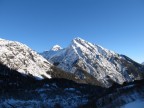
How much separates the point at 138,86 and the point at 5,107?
76.0 m

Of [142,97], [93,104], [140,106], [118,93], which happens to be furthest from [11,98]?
[140,106]

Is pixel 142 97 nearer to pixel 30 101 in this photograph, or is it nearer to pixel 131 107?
pixel 131 107

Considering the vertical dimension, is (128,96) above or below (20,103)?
below

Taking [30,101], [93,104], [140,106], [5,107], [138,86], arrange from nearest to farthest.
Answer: [140,106]
[138,86]
[93,104]
[5,107]
[30,101]

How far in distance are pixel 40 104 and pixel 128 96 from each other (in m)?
68.7

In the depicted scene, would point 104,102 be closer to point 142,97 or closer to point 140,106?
point 142,97

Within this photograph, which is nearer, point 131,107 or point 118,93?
point 131,107

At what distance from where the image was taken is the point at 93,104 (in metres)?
167

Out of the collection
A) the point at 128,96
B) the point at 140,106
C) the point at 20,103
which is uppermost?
the point at 20,103

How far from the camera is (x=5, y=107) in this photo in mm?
184500

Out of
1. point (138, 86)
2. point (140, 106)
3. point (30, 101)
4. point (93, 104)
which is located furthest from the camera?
point (30, 101)

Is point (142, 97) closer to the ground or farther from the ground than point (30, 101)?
closer to the ground

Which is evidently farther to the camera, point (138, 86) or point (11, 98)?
point (11, 98)

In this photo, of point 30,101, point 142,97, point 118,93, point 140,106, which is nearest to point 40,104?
point 30,101
